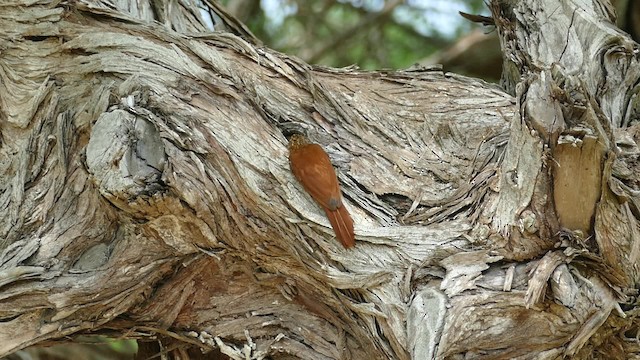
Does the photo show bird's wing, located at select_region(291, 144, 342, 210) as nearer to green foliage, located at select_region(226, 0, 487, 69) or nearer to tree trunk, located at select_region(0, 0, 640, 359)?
tree trunk, located at select_region(0, 0, 640, 359)

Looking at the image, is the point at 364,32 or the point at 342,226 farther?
the point at 364,32

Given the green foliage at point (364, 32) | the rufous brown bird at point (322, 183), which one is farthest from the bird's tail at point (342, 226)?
the green foliage at point (364, 32)

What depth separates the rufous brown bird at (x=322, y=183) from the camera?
2.50 meters

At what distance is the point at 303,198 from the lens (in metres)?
2.56

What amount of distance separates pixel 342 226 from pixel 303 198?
0.15 m

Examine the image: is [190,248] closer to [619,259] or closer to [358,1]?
[619,259]

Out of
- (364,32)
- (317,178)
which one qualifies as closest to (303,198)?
(317,178)

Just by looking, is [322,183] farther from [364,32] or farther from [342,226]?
[364,32]

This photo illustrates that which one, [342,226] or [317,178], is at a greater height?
[317,178]

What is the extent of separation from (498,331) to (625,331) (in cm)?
43

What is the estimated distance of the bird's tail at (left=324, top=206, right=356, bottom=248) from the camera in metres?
2.49

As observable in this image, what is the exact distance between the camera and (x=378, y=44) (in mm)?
6113

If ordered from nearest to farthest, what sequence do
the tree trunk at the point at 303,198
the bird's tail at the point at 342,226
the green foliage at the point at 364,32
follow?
the tree trunk at the point at 303,198 → the bird's tail at the point at 342,226 → the green foliage at the point at 364,32

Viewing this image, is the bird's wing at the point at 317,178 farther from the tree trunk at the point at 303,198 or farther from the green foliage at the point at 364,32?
the green foliage at the point at 364,32
